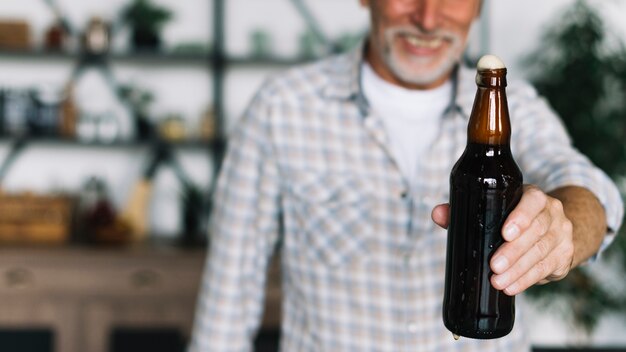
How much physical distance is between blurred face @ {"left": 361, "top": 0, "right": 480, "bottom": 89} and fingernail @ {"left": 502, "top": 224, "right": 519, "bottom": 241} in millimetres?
816

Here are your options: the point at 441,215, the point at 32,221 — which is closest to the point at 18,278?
the point at 32,221

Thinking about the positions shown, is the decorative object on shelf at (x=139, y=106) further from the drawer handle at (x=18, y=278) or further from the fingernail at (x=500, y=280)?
the fingernail at (x=500, y=280)

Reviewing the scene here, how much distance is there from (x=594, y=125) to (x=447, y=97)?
254 cm

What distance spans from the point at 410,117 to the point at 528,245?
0.93 m

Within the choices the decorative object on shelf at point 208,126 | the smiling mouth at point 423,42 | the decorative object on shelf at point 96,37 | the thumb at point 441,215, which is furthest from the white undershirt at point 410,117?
the decorative object on shelf at point 96,37

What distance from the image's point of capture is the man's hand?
0.95m

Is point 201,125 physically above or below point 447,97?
below

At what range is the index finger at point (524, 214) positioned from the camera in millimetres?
948

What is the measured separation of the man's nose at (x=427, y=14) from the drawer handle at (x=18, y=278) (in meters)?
3.00

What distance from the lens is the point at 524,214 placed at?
3.13 feet

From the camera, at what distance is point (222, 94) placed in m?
4.78

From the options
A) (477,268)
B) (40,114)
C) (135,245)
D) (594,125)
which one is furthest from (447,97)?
(40,114)

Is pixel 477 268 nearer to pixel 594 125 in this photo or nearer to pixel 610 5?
pixel 594 125

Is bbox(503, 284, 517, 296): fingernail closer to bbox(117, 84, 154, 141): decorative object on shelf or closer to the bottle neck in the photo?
the bottle neck
